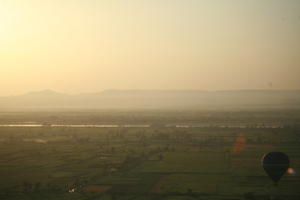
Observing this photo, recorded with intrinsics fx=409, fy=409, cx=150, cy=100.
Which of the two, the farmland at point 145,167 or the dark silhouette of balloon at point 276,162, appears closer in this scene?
the dark silhouette of balloon at point 276,162

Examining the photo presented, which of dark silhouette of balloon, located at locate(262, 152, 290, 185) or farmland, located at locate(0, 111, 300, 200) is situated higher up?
dark silhouette of balloon, located at locate(262, 152, 290, 185)

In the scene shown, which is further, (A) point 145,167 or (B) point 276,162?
(A) point 145,167

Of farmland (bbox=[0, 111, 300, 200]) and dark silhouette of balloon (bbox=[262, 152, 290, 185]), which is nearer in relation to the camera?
dark silhouette of balloon (bbox=[262, 152, 290, 185])

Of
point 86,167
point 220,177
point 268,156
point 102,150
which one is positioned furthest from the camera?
point 102,150

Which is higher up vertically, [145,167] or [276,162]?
Result: [276,162]

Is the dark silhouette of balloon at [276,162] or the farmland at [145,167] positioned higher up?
the dark silhouette of balloon at [276,162]

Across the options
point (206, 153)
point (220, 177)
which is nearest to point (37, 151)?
point (206, 153)

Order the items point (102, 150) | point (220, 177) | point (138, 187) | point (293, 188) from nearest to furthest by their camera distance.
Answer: point (293, 188) < point (138, 187) < point (220, 177) < point (102, 150)

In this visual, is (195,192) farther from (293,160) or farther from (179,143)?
(179,143)
